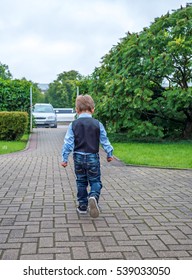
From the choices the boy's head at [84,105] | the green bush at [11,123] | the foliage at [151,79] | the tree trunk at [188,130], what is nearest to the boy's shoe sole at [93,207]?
the boy's head at [84,105]

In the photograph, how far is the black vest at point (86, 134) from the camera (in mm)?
5227

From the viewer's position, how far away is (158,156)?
11648 millimetres

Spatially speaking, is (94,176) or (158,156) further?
(158,156)

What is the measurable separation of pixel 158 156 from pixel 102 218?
6674mm

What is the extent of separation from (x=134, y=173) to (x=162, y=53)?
748 centimetres

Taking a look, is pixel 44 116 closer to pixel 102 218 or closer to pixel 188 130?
pixel 188 130

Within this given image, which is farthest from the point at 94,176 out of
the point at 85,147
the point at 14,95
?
the point at 14,95

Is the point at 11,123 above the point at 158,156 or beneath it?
above

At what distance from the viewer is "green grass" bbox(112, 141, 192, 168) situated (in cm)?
1027

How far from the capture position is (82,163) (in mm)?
5266

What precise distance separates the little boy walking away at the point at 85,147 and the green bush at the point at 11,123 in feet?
37.4
